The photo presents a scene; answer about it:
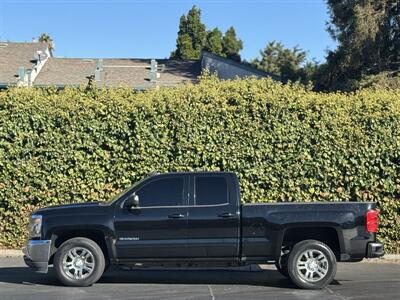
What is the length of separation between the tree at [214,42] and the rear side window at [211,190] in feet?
92.1

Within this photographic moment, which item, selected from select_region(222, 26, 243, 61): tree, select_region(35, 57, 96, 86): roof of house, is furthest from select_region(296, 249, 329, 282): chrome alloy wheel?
select_region(222, 26, 243, 61): tree

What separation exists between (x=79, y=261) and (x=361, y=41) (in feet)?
53.7

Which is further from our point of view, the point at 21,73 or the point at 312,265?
the point at 21,73

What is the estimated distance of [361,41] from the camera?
70.5ft

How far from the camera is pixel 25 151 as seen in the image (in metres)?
11.8

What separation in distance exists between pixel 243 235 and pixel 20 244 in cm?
579

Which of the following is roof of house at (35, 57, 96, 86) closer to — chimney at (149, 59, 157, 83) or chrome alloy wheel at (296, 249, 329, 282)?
chimney at (149, 59, 157, 83)

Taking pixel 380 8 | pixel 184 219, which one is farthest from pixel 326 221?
pixel 380 8

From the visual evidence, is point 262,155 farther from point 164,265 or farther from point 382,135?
point 164,265

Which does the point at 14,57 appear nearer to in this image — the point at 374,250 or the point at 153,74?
the point at 153,74

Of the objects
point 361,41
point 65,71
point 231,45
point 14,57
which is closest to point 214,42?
point 231,45

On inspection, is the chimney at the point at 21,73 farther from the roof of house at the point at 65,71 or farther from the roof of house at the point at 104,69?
the roof of house at the point at 65,71

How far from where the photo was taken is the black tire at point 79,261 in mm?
8406

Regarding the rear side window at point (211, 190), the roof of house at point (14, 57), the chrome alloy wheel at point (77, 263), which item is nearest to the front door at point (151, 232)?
the rear side window at point (211, 190)
